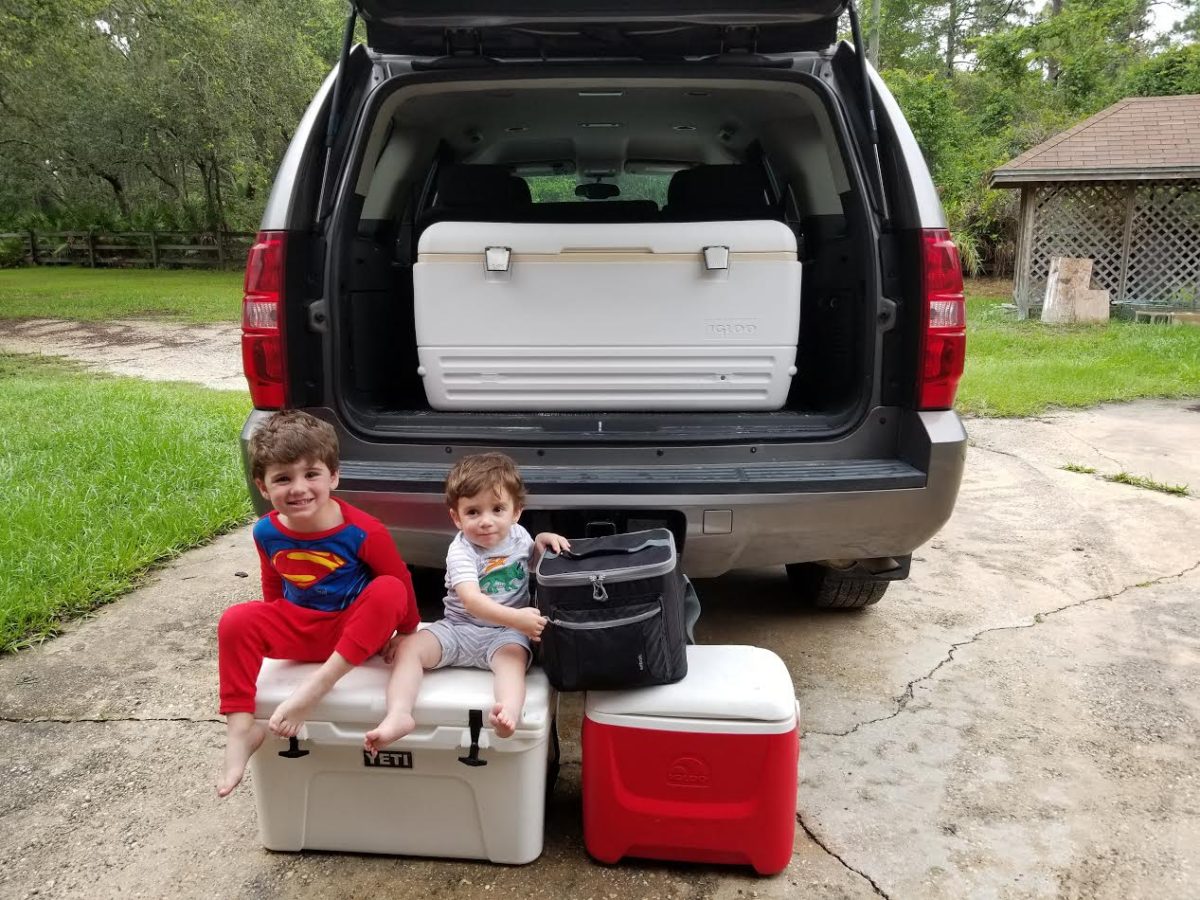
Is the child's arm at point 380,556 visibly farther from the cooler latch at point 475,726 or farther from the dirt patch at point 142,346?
the dirt patch at point 142,346

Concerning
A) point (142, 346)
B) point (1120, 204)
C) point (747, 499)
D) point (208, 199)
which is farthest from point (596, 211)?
point (208, 199)

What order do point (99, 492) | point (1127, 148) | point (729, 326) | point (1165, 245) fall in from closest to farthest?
point (729, 326)
point (99, 492)
point (1127, 148)
point (1165, 245)

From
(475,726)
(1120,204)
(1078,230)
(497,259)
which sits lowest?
(475,726)

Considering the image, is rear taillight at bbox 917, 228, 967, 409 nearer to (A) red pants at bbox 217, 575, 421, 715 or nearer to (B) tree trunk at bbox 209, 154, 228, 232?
(A) red pants at bbox 217, 575, 421, 715

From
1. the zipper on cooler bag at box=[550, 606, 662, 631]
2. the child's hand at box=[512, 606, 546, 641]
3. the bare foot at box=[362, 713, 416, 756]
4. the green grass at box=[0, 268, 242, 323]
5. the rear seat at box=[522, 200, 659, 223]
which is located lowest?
the bare foot at box=[362, 713, 416, 756]

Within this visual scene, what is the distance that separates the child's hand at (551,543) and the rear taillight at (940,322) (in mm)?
1040

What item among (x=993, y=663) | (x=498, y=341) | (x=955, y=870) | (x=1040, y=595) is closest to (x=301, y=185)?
(x=498, y=341)

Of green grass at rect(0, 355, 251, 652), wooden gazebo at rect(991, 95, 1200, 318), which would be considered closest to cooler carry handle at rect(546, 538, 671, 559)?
green grass at rect(0, 355, 251, 652)

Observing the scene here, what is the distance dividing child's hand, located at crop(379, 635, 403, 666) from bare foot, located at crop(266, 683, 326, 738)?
0.17 metres

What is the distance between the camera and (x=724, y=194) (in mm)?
3385

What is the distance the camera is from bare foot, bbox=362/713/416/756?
1808mm

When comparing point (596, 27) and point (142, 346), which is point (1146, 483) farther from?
point (142, 346)

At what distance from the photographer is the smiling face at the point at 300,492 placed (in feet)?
6.55

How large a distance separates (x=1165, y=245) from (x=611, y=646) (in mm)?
14266
